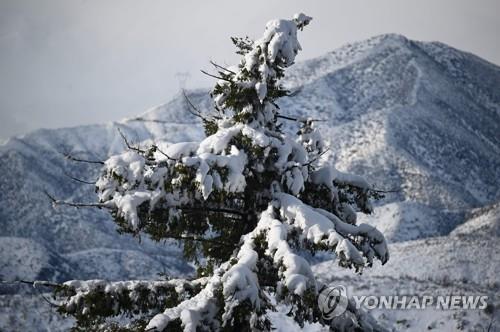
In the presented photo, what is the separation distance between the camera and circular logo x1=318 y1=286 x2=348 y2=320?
17.6ft

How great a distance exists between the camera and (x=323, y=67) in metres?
121

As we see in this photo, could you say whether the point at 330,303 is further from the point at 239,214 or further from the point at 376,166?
the point at 376,166

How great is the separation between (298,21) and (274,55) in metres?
1.08

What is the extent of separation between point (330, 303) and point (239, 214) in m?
2.74

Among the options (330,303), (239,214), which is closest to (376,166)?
(239,214)

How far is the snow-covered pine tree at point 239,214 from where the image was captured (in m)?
5.35

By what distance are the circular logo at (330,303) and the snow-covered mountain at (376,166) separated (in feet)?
49.7

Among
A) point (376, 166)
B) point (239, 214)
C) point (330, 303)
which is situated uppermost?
point (239, 214)

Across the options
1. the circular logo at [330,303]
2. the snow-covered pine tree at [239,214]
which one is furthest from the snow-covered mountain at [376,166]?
the circular logo at [330,303]

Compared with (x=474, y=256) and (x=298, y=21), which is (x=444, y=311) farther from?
(x=474, y=256)

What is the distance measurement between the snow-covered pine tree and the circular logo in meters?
0.11

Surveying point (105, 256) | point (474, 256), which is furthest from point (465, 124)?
point (105, 256)

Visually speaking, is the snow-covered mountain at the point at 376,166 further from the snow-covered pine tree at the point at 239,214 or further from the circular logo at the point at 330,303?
the circular logo at the point at 330,303

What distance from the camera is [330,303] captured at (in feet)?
18.0
